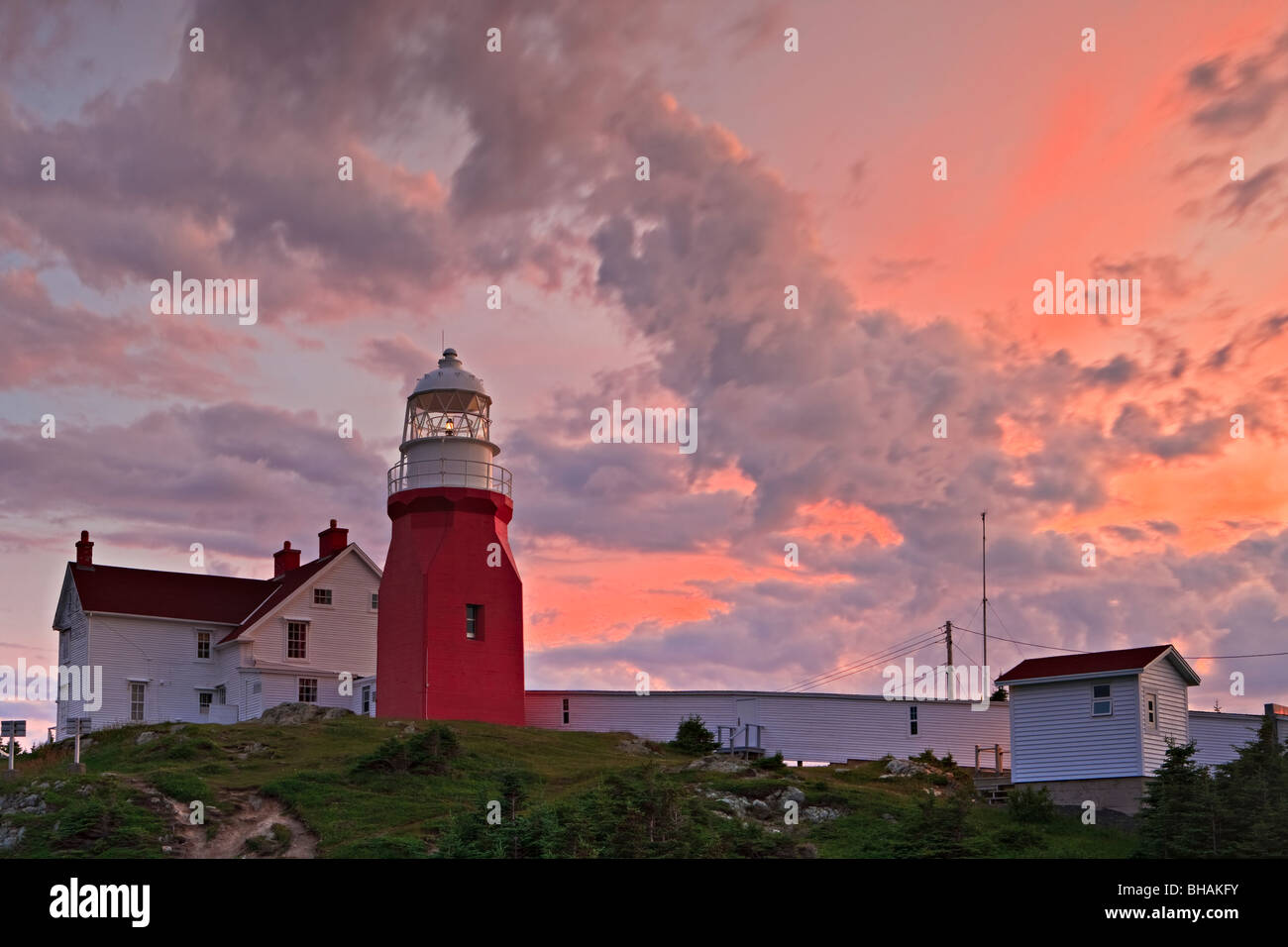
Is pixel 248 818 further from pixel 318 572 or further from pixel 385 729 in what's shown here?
pixel 318 572

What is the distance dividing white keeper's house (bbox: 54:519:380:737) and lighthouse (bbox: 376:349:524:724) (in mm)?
6077

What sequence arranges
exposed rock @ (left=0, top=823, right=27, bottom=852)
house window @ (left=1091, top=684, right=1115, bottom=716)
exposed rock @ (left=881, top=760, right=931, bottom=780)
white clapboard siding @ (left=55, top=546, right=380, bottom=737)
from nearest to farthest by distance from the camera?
exposed rock @ (left=0, top=823, right=27, bottom=852)
house window @ (left=1091, top=684, right=1115, bottom=716)
exposed rock @ (left=881, top=760, right=931, bottom=780)
white clapboard siding @ (left=55, top=546, right=380, bottom=737)

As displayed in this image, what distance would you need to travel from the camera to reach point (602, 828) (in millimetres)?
28281

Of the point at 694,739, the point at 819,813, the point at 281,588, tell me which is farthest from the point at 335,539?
the point at 819,813

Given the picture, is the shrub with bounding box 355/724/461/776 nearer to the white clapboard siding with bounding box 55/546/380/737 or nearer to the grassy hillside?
the grassy hillside

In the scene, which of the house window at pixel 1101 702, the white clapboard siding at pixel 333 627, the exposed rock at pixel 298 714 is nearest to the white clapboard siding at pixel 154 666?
the white clapboard siding at pixel 333 627

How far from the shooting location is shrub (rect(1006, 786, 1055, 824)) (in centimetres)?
3841

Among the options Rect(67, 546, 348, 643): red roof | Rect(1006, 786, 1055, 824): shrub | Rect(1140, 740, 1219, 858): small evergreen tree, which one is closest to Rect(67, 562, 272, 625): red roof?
Rect(67, 546, 348, 643): red roof

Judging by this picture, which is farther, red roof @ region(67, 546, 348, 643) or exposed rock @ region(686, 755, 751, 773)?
red roof @ region(67, 546, 348, 643)

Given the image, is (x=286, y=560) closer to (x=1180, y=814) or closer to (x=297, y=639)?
(x=297, y=639)

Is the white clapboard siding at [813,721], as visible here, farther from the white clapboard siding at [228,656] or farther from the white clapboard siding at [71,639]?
the white clapboard siding at [71,639]

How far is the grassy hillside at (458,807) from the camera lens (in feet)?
96.6

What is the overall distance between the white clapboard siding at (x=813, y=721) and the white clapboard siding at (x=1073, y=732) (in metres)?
12.5
